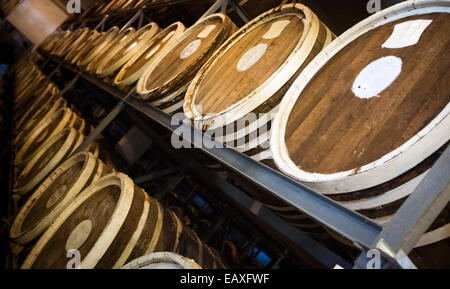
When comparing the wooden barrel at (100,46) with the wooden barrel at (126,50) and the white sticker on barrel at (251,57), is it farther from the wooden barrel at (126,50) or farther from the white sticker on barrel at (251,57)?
the white sticker on barrel at (251,57)

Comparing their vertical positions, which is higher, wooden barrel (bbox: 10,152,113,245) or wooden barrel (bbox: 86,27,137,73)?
wooden barrel (bbox: 86,27,137,73)

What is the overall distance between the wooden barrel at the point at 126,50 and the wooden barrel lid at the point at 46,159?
1.05m

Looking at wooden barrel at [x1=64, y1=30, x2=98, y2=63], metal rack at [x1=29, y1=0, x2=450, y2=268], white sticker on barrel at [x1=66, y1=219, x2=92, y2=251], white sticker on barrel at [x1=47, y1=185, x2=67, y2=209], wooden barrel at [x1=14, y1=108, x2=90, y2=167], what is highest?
wooden barrel at [x1=64, y1=30, x2=98, y2=63]

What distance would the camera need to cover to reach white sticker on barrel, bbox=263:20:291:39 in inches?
81.4

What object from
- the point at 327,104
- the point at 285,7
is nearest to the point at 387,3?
the point at 285,7

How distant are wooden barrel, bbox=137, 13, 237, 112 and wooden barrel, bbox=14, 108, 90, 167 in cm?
257

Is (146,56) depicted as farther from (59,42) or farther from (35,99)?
(59,42)

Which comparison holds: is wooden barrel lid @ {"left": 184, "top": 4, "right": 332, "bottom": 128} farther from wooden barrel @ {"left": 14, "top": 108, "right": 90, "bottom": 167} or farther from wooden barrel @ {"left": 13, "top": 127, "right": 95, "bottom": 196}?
wooden barrel @ {"left": 14, "top": 108, "right": 90, "bottom": 167}

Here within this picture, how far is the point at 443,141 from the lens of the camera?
946 mm

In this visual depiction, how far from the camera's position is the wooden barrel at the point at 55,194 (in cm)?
303

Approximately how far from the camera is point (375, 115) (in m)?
1.23

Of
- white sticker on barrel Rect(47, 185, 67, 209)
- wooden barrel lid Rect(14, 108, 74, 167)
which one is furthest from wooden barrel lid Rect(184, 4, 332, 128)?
wooden barrel lid Rect(14, 108, 74, 167)

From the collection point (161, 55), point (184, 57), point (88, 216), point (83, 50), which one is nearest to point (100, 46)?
point (83, 50)
